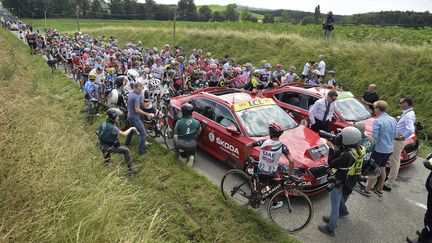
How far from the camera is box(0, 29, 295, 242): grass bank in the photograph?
3631 millimetres

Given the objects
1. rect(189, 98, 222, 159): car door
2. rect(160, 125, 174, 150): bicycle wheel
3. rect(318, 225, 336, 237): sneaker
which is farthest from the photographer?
rect(160, 125, 174, 150): bicycle wheel

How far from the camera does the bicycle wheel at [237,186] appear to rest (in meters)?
5.97

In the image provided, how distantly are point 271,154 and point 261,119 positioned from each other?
7.23 feet

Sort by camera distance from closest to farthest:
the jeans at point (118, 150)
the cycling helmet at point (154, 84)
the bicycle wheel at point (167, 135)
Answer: the jeans at point (118, 150), the bicycle wheel at point (167, 135), the cycling helmet at point (154, 84)

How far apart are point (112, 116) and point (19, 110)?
72.7 inches

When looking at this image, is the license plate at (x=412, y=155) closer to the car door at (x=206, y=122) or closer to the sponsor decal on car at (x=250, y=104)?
the sponsor decal on car at (x=250, y=104)

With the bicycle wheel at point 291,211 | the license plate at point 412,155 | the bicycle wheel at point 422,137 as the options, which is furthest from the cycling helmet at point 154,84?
the bicycle wheel at point 422,137

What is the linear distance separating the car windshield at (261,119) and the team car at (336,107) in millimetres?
1502

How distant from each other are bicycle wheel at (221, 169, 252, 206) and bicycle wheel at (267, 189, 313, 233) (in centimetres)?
54

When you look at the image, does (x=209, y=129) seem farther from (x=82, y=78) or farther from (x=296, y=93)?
(x=82, y=78)

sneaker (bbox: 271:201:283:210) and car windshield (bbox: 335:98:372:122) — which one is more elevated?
car windshield (bbox: 335:98:372:122)

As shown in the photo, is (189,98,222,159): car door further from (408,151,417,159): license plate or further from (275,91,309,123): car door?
(408,151,417,159): license plate

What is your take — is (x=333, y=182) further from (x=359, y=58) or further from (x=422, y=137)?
(x=359, y=58)

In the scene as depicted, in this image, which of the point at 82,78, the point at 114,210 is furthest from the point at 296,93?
the point at 82,78
